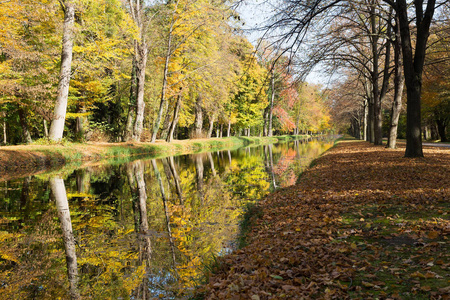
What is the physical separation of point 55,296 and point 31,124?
2684 cm

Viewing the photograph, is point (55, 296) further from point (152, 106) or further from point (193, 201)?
point (152, 106)

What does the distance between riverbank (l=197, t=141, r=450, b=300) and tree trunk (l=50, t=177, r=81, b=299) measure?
1736 mm

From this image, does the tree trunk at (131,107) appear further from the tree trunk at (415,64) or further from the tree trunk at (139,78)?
the tree trunk at (415,64)

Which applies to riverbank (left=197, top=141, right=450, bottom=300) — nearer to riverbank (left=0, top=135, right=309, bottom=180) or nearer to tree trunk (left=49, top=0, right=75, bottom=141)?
riverbank (left=0, top=135, right=309, bottom=180)

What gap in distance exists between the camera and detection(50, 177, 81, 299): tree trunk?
3.96 meters

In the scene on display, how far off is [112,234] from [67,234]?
85 cm

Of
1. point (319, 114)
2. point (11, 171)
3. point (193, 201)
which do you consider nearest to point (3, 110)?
point (11, 171)

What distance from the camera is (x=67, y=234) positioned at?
18.8ft

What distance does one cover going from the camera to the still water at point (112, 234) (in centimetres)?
394

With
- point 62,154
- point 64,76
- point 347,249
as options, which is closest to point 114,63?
point 64,76

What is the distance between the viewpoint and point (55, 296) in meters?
3.62

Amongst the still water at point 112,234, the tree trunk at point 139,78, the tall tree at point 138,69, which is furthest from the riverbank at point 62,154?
the still water at point 112,234

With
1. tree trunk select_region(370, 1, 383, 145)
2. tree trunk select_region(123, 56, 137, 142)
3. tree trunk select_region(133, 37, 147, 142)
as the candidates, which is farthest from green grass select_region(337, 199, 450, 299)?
tree trunk select_region(123, 56, 137, 142)

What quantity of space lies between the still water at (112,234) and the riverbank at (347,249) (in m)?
0.74
